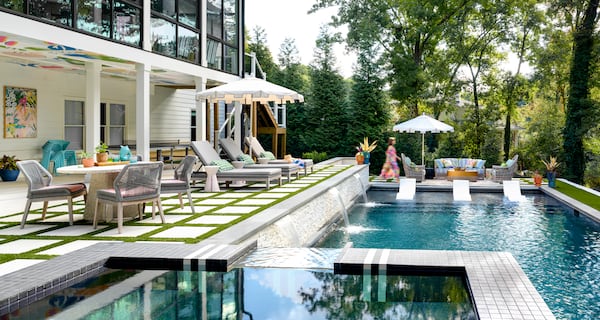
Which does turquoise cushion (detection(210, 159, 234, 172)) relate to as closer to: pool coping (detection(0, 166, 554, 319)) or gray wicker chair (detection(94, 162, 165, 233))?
gray wicker chair (detection(94, 162, 165, 233))

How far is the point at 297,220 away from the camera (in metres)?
8.51

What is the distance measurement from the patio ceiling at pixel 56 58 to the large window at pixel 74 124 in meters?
0.94

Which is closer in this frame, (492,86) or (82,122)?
(82,122)

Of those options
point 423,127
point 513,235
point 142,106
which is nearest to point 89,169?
point 142,106

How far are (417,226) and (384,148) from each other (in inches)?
528

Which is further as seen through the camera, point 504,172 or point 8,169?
point 504,172

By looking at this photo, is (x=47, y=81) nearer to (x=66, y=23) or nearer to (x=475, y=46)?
(x=66, y=23)

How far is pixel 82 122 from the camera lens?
15.9 m

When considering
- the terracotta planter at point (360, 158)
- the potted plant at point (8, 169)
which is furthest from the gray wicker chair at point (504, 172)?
the potted plant at point (8, 169)

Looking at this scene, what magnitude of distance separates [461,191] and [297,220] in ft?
26.1

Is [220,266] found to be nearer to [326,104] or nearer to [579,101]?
[579,101]

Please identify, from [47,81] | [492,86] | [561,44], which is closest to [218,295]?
[47,81]

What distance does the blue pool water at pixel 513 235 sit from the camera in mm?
6184

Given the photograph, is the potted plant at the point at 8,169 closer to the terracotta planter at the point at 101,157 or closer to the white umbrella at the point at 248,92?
the white umbrella at the point at 248,92
